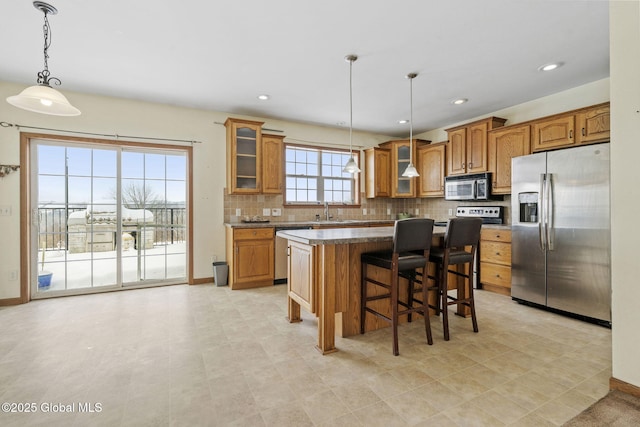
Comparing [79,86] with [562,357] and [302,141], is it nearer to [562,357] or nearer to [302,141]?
[302,141]

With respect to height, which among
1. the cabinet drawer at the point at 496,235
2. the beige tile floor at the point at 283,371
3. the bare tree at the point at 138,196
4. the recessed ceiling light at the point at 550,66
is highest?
the recessed ceiling light at the point at 550,66

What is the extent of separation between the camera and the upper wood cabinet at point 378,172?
555cm

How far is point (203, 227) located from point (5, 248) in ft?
7.14

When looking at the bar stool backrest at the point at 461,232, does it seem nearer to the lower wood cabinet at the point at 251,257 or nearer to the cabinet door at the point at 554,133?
the cabinet door at the point at 554,133

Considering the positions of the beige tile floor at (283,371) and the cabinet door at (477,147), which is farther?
the cabinet door at (477,147)

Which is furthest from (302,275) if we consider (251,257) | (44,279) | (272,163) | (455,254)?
(44,279)

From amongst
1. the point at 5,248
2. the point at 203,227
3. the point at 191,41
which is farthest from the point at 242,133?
the point at 5,248

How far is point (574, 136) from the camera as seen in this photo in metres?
3.33

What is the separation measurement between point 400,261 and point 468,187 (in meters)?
2.76

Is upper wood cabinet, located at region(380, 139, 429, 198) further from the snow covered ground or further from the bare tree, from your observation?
the bare tree

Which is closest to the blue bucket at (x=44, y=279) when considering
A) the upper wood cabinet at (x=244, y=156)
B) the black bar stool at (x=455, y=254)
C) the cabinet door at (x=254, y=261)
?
the cabinet door at (x=254, y=261)

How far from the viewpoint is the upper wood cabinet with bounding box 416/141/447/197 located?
16.4ft

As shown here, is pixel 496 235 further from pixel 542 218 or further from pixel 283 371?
pixel 283 371

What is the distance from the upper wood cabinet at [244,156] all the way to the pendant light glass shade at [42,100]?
94.3 inches
